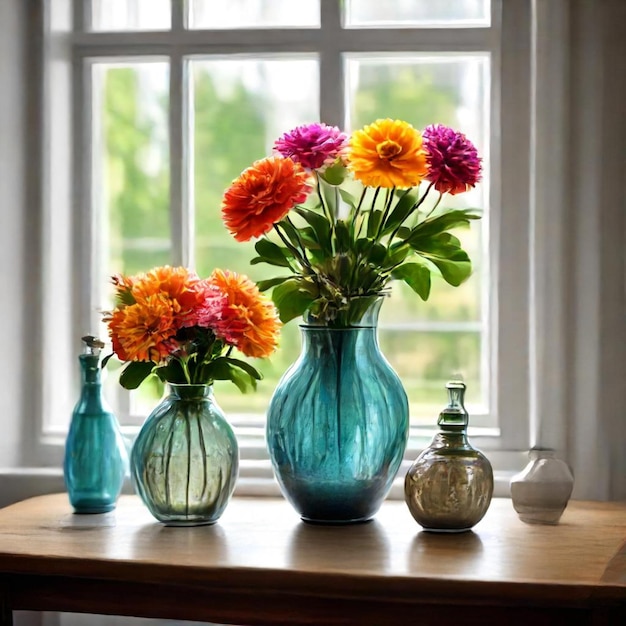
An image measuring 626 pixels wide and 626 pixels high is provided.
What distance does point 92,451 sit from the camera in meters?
1.58

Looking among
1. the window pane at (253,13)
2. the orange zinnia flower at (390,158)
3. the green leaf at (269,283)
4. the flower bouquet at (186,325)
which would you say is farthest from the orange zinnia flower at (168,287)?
the window pane at (253,13)

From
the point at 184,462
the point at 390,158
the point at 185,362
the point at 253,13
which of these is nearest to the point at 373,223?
the point at 390,158

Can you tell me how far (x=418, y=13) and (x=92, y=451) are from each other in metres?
1.03

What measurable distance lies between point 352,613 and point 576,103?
3.13ft

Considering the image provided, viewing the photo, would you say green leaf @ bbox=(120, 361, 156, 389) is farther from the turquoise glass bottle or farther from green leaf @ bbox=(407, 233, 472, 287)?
green leaf @ bbox=(407, 233, 472, 287)

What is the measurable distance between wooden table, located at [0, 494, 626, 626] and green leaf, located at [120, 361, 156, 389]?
217 mm

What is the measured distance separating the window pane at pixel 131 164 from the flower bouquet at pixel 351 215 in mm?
507

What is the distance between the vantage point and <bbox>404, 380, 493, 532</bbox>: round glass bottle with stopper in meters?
1.39

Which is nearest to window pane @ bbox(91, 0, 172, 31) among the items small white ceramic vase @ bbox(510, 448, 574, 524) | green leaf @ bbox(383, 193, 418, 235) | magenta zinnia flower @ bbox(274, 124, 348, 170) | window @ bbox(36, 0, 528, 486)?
window @ bbox(36, 0, 528, 486)

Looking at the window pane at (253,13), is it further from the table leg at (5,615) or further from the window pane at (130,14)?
the table leg at (5,615)

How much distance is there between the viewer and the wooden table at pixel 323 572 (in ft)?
3.80

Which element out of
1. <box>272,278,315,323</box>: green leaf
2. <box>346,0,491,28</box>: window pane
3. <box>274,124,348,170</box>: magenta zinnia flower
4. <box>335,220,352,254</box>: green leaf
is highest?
<box>346,0,491,28</box>: window pane

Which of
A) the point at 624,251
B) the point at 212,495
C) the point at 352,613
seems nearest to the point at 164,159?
the point at 212,495

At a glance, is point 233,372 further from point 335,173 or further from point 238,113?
point 238,113
